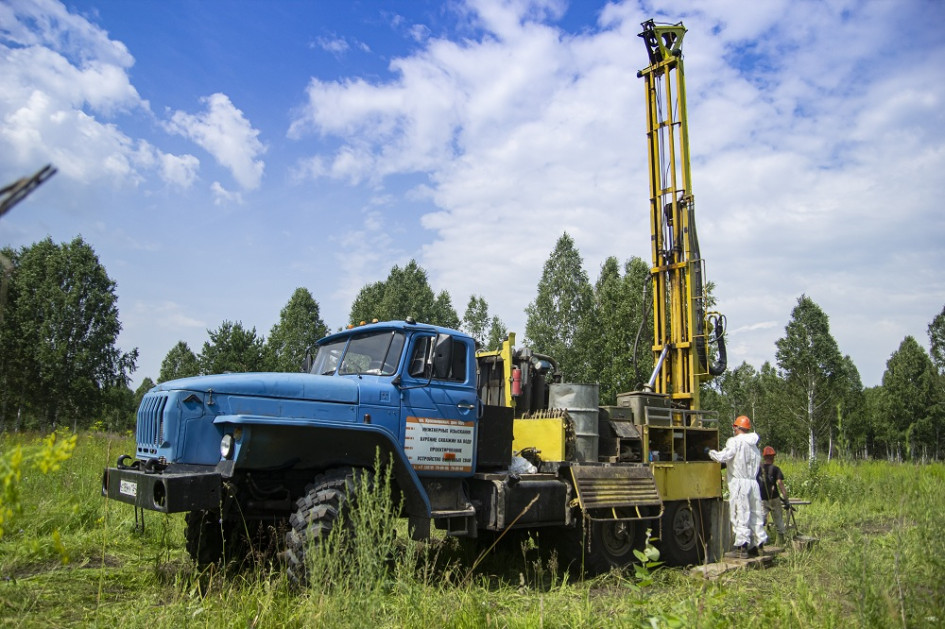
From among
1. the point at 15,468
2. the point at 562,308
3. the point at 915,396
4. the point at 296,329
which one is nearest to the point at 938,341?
the point at 915,396

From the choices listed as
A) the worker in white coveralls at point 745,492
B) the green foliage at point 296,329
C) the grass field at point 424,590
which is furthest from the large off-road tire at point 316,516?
the green foliage at point 296,329

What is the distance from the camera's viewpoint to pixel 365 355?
21.9 feet

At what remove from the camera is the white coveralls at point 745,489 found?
311 inches

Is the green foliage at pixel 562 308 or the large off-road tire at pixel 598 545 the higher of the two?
the green foliage at pixel 562 308

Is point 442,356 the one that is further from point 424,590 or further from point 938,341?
point 938,341

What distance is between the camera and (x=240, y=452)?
17.3 ft

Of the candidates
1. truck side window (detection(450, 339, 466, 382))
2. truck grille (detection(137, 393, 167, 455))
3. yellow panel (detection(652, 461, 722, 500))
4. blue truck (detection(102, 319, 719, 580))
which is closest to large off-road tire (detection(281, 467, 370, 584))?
blue truck (detection(102, 319, 719, 580))

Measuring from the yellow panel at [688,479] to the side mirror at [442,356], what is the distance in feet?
10.1

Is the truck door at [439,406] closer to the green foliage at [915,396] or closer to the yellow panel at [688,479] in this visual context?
the yellow panel at [688,479]

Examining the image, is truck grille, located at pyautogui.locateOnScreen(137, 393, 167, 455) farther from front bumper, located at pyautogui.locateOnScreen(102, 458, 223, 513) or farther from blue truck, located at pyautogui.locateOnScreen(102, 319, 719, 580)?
front bumper, located at pyautogui.locateOnScreen(102, 458, 223, 513)

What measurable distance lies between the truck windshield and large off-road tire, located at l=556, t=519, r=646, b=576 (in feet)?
9.09

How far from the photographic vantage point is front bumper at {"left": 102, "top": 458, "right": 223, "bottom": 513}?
188 inches

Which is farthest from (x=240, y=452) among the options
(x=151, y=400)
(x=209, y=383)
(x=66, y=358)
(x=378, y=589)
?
(x=66, y=358)

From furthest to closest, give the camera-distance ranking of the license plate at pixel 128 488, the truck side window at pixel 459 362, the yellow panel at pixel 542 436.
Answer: the yellow panel at pixel 542 436
the truck side window at pixel 459 362
the license plate at pixel 128 488
